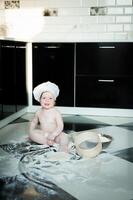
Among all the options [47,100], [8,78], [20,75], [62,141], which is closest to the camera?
[62,141]

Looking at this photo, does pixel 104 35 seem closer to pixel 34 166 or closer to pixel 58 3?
pixel 58 3

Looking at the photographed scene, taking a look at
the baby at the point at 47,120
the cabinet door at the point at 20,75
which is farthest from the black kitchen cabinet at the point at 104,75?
the baby at the point at 47,120

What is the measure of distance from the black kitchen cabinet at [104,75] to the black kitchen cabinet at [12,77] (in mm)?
544

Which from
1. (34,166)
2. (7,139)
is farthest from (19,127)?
(34,166)

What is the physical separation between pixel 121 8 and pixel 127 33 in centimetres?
28

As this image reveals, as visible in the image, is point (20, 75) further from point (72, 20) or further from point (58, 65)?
point (72, 20)

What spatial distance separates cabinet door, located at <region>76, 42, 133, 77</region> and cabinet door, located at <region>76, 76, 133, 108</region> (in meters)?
0.07

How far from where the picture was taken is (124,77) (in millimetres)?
3172

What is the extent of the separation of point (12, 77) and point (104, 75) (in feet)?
2.99

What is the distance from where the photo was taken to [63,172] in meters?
1.76

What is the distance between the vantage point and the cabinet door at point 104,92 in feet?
10.5

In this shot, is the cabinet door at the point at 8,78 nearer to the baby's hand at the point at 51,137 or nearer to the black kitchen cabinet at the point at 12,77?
the black kitchen cabinet at the point at 12,77

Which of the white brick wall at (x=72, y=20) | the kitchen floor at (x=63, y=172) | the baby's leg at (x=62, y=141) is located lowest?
the kitchen floor at (x=63, y=172)

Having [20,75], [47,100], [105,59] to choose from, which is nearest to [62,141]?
[47,100]
